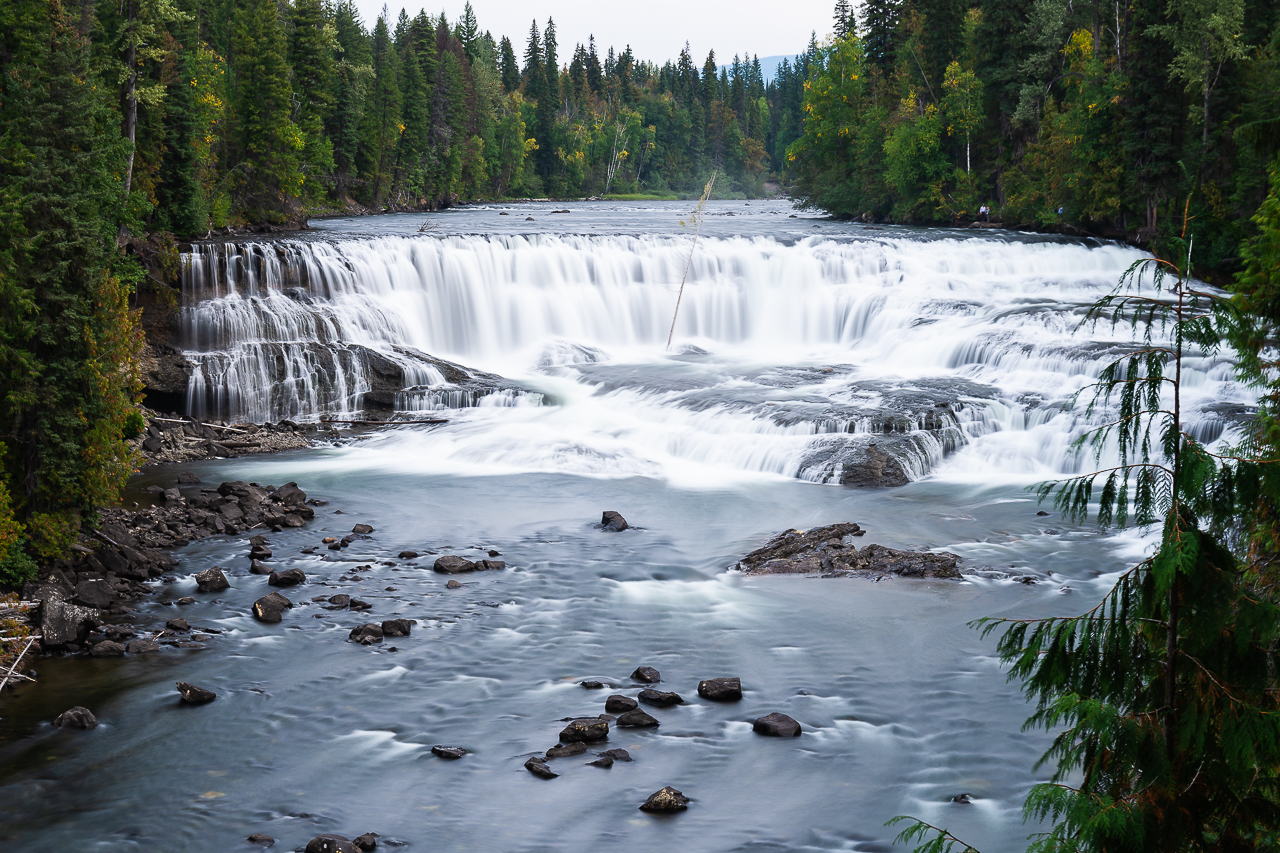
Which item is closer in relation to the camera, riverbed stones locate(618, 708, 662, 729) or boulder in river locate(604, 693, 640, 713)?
riverbed stones locate(618, 708, 662, 729)

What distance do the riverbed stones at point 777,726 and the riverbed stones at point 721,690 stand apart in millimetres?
598

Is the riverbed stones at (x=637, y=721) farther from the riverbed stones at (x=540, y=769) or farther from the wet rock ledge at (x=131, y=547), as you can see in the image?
the wet rock ledge at (x=131, y=547)

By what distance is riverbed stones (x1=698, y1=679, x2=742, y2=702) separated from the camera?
11.4m

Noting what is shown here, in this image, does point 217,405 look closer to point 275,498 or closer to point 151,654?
point 275,498

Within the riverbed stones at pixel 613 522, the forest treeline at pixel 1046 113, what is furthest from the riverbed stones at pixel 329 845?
the forest treeline at pixel 1046 113

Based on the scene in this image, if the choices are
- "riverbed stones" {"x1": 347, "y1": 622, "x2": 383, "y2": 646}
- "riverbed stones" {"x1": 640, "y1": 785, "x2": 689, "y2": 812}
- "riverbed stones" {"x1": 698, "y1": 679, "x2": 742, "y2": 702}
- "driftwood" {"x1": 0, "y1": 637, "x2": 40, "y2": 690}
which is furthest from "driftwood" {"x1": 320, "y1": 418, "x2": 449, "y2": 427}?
"riverbed stones" {"x1": 640, "y1": 785, "x2": 689, "y2": 812}

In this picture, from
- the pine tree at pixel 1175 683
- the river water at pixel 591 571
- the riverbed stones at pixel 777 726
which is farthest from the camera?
the riverbed stones at pixel 777 726

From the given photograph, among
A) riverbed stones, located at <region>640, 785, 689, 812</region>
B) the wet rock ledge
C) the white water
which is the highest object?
the white water

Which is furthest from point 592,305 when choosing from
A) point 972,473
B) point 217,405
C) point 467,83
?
point 467,83

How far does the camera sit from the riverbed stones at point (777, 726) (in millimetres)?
10609

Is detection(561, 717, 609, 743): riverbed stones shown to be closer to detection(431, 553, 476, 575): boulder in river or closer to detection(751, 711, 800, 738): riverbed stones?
detection(751, 711, 800, 738): riverbed stones

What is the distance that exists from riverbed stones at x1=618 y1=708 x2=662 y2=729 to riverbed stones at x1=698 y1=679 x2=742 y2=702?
35.2 inches

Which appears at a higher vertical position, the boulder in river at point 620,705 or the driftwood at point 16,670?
the driftwood at point 16,670

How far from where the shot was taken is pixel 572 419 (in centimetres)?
2600
